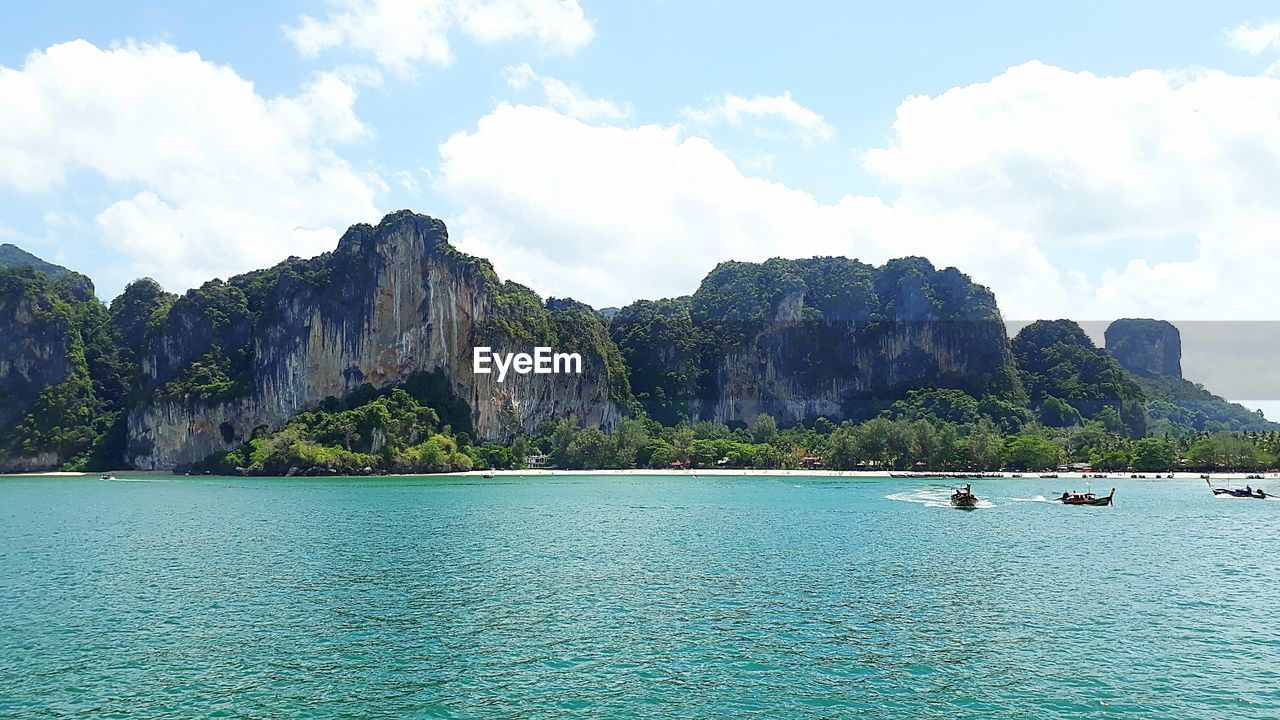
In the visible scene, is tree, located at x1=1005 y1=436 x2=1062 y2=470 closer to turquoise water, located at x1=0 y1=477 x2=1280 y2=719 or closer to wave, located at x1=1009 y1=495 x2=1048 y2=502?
wave, located at x1=1009 y1=495 x2=1048 y2=502

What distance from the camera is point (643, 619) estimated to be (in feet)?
80.6

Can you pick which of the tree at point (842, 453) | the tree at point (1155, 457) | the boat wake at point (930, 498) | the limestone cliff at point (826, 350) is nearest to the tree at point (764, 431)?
the tree at point (842, 453)

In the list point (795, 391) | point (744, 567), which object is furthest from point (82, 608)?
point (795, 391)

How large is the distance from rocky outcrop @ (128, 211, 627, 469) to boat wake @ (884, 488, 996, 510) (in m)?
82.6

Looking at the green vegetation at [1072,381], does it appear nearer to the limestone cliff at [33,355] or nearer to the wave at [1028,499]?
the wave at [1028,499]

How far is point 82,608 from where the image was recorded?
26.1 meters

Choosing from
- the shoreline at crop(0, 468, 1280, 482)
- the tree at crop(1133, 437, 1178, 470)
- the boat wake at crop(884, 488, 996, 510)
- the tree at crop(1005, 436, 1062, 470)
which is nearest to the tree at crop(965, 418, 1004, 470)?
the shoreline at crop(0, 468, 1280, 482)

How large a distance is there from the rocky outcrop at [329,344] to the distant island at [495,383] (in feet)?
1.10

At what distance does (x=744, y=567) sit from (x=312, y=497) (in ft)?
169

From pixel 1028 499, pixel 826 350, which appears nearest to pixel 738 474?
pixel 1028 499

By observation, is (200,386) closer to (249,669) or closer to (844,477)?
(844,477)

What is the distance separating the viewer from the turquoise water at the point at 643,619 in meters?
18.0

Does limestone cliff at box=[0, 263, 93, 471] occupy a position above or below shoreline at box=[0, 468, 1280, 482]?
above

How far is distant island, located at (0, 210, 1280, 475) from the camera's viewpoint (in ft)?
410
